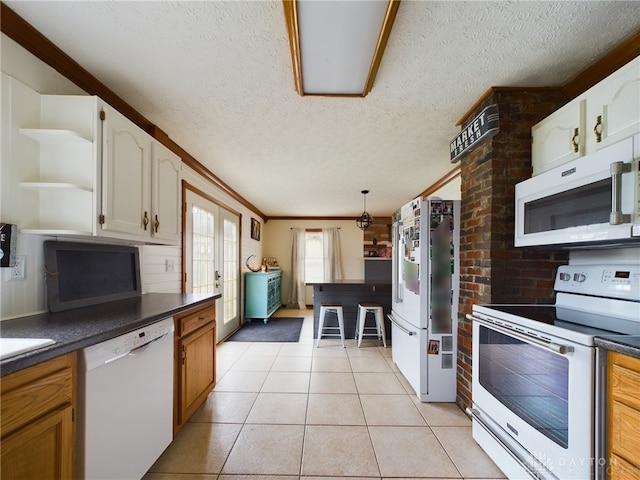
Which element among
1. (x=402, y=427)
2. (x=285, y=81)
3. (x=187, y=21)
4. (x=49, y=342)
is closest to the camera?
(x=49, y=342)

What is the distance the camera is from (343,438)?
1.93m

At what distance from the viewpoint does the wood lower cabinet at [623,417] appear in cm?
97

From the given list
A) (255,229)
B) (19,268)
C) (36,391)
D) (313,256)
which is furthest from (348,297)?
(36,391)

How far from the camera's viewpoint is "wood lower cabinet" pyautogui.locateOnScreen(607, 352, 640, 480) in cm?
97

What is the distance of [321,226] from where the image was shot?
7258 mm

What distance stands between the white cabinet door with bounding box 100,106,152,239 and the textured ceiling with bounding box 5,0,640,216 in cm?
36

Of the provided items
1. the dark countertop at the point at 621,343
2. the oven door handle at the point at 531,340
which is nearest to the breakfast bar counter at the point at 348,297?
the oven door handle at the point at 531,340

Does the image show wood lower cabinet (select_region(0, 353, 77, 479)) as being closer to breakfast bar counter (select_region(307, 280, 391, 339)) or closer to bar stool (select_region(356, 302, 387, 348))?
bar stool (select_region(356, 302, 387, 348))

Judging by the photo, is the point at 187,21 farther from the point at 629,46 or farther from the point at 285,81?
the point at 629,46

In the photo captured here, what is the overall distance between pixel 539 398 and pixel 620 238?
0.81m

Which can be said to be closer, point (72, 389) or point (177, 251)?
point (72, 389)

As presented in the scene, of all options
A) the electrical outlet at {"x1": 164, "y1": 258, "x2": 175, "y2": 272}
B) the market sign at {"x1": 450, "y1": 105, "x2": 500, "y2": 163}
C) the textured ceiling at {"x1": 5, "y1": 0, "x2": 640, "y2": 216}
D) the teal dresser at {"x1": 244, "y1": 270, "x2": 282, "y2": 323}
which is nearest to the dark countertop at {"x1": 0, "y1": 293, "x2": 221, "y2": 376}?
the electrical outlet at {"x1": 164, "y1": 258, "x2": 175, "y2": 272}

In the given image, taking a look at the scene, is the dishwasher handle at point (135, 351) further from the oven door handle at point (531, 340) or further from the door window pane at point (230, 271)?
the door window pane at point (230, 271)

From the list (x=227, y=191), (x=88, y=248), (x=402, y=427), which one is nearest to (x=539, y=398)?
(x=402, y=427)
